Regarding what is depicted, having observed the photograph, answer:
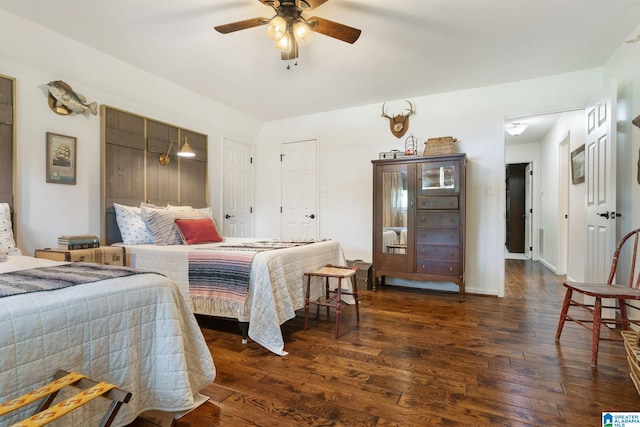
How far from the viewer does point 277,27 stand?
6.87 ft

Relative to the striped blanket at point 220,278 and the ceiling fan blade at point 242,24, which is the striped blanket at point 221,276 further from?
the ceiling fan blade at point 242,24

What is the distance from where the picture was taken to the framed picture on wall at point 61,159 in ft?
8.94

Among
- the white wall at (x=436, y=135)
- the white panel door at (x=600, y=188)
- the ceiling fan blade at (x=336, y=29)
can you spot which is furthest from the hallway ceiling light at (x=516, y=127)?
the ceiling fan blade at (x=336, y=29)

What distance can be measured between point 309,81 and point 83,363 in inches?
128

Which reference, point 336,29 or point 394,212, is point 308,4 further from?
point 394,212

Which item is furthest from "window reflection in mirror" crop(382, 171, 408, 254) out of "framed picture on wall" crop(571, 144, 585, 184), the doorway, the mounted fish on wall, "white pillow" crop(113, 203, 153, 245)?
the doorway

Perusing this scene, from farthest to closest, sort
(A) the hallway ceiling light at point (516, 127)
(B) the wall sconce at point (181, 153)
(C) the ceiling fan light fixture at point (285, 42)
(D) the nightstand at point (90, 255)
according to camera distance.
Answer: (A) the hallway ceiling light at point (516, 127) → (B) the wall sconce at point (181, 153) → (D) the nightstand at point (90, 255) → (C) the ceiling fan light fixture at point (285, 42)

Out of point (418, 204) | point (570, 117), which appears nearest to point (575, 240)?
point (570, 117)

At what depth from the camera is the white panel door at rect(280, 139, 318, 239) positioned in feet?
15.8

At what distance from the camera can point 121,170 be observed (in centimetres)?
327

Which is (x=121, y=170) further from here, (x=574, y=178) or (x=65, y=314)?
(x=574, y=178)

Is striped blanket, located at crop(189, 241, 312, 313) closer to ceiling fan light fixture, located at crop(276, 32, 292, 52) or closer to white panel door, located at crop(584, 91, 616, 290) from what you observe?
ceiling fan light fixture, located at crop(276, 32, 292, 52)

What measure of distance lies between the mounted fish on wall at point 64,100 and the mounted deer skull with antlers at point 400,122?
332cm

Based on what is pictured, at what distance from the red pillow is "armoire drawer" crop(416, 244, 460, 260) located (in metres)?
2.26
